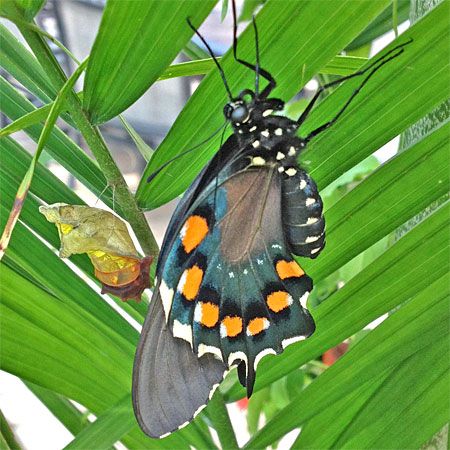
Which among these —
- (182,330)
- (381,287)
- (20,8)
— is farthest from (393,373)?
(20,8)

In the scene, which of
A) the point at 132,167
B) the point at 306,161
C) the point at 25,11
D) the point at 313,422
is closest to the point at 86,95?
the point at 25,11

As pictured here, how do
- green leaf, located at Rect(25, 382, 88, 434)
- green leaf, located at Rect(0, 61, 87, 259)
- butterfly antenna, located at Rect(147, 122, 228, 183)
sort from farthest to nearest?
green leaf, located at Rect(25, 382, 88, 434) < butterfly antenna, located at Rect(147, 122, 228, 183) < green leaf, located at Rect(0, 61, 87, 259)

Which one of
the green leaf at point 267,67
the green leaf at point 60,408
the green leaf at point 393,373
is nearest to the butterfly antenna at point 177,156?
the green leaf at point 267,67

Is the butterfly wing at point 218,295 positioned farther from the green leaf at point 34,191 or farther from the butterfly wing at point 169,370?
the green leaf at point 34,191

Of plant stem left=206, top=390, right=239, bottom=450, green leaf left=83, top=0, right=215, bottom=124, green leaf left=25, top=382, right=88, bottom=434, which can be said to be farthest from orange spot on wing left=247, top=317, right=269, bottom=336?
green leaf left=25, top=382, right=88, bottom=434

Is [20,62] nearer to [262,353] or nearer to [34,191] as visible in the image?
[34,191]

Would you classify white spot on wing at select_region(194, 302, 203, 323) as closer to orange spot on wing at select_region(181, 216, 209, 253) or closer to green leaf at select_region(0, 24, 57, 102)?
orange spot on wing at select_region(181, 216, 209, 253)

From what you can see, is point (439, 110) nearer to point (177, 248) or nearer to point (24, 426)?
point (177, 248)
